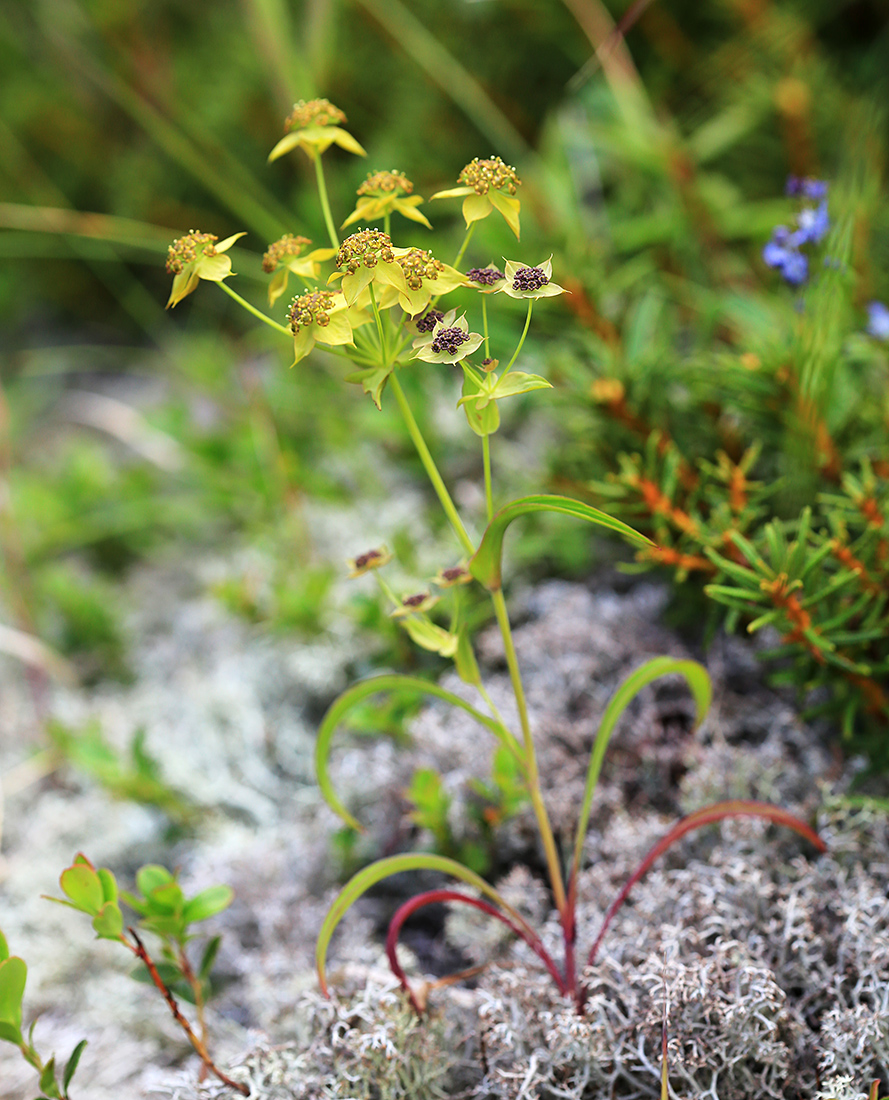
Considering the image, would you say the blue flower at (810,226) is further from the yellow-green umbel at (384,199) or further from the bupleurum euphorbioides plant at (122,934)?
the bupleurum euphorbioides plant at (122,934)

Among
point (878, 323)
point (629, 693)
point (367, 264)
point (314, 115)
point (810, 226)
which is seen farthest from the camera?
point (878, 323)

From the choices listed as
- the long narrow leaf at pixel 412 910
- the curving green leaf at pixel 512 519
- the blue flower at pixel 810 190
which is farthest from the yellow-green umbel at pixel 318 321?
the blue flower at pixel 810 190

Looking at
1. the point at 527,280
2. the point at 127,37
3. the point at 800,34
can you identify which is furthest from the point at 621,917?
the point at 127,37

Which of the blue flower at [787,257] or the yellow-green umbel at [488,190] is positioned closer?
the yellow-green umbel at [488,190]

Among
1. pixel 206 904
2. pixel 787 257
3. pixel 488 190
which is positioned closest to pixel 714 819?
pixel 206 904

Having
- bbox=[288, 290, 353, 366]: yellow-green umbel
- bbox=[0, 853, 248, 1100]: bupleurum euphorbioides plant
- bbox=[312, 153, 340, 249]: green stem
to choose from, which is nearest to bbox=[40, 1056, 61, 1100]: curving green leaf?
bbox=[0, 853, 248, 1100]: bupleurum euphorbioides plant

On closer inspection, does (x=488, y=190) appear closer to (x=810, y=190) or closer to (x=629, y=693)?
(x=629, y=693)
